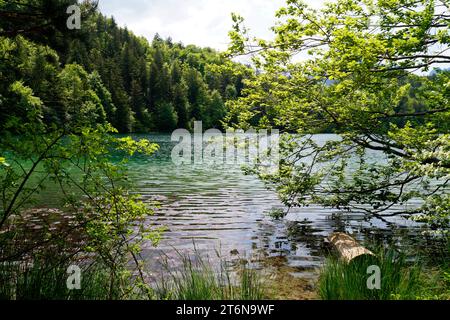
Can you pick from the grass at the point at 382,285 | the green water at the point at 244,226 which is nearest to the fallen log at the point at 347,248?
the green water at the point at 244,226

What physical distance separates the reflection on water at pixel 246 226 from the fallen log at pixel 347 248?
1.85 feet

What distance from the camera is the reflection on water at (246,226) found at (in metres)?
10.7

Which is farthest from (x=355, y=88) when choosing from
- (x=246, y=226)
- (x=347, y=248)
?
(x=246, y=226)

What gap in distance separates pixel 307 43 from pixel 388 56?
2.33 m

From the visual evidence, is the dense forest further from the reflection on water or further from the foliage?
the foliage

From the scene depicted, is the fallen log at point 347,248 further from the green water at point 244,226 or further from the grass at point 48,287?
the grass at point 48,287

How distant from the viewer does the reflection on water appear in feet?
35.2

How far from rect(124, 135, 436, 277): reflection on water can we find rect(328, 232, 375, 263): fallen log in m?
0.56

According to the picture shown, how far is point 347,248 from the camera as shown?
911cm

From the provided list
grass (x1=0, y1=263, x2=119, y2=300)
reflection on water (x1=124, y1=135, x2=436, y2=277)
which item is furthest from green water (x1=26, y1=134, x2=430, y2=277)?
grass (x1=0, y1=263, x2=119, y2=300)

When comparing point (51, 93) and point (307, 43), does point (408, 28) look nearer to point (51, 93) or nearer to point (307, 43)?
point (307, 43)

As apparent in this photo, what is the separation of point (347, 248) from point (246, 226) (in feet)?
17.4

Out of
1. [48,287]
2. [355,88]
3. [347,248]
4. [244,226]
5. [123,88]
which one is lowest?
[244,226]

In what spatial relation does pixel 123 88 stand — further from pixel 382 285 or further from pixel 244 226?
pixel 382 285
